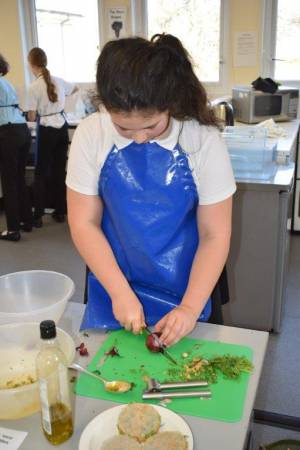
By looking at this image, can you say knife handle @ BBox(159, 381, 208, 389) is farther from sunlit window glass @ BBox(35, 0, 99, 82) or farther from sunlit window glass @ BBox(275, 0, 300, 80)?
sunlit window glass @ BBox(35, 0, 99, 82)

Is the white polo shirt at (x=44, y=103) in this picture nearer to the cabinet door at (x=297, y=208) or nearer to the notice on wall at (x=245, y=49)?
the notice on wall at (x=245, y=49)

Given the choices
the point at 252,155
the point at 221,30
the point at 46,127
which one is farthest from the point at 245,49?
the point at 252,155

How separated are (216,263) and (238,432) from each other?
35cm

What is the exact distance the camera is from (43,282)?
1191 mm

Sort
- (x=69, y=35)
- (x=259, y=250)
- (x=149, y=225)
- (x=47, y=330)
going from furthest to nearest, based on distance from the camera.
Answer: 1. (x=69, y=35)
2. (x=259, y=250)
3. (x=149, y=225)
4. (x=47, y=330)

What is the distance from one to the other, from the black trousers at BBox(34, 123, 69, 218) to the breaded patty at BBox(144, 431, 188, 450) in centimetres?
316

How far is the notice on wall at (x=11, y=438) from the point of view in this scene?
75cm

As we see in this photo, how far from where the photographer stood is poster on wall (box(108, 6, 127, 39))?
4.07m

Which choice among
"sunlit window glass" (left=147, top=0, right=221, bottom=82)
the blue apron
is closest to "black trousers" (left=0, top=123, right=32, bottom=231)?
"sunlit window glass" (left=147, top=0, right=221, bottom=82)

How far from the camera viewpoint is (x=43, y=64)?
3539mm

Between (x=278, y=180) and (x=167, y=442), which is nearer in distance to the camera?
(x=167, y=442)

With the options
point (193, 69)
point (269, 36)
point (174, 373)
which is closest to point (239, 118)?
point (269, 36)

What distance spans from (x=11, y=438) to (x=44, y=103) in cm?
312

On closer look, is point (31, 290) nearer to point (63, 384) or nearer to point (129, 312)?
point (129, 312)
